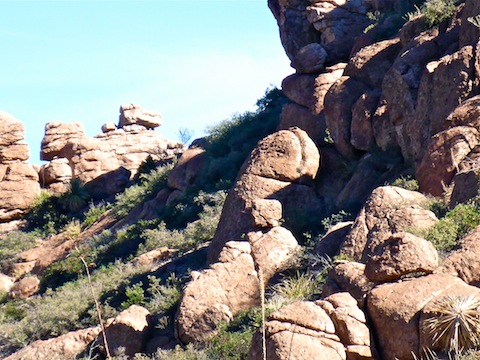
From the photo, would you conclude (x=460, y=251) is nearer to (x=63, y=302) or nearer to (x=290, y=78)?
(x=63, y=302)

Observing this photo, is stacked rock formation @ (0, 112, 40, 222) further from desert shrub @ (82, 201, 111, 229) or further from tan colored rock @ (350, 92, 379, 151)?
tan colored rock @ (350, 92, 379, 151)

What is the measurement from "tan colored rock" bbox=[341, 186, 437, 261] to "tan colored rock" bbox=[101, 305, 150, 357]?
440 cm

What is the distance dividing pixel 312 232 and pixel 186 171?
12.7 metres

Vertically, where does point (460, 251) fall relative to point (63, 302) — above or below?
above

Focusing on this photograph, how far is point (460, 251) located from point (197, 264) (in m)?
9.35

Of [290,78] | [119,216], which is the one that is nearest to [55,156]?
[119,216]

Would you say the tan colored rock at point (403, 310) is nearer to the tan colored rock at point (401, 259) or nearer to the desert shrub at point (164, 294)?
the tan colored rock at point (401, 259)

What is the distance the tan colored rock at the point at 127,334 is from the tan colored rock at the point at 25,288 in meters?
10.7

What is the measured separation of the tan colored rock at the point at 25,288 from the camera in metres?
26.1

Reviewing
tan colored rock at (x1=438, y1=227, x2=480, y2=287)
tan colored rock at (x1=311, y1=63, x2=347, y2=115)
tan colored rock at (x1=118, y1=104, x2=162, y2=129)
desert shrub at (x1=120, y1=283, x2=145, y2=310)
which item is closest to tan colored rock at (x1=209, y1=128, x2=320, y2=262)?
desert shrub at (x1=120, y1=283, x2=145, y2=310)

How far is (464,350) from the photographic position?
9242 millimetres

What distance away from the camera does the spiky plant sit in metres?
9.17

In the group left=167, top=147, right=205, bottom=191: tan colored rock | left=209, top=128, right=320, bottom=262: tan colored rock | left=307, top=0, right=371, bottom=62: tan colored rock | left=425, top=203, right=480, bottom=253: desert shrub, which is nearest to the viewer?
left=425, top=203, right=480, bottom=253: desert shrub

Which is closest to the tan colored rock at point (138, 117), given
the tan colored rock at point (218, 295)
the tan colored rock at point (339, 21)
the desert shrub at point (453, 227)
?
the tan colored rock at point (339, 21)
